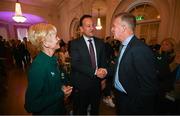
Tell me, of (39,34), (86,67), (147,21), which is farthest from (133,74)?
(147,21)

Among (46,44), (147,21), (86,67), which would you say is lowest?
(86,67)

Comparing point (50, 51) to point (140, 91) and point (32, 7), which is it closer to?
point (140, 91)

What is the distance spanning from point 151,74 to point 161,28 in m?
5.19

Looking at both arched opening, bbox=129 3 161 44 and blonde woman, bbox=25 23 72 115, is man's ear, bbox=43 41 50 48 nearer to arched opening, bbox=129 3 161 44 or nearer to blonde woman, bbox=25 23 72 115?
blonde woman, bbox=25 23 72 115

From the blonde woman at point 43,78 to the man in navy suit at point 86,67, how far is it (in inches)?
25.4

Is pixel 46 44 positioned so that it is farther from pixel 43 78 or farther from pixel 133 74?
pixel 133 74

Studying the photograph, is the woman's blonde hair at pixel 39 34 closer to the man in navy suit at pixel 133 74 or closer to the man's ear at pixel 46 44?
the man's ear at pixel 46 44

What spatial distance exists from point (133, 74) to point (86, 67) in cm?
75

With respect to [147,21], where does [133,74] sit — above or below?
below

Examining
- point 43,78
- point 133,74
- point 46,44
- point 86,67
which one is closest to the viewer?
point 43,78

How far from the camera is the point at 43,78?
116 cm

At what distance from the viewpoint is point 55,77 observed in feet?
4.30

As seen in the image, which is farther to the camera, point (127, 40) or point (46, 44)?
point (127, 40)

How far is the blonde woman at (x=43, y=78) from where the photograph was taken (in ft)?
3.71
